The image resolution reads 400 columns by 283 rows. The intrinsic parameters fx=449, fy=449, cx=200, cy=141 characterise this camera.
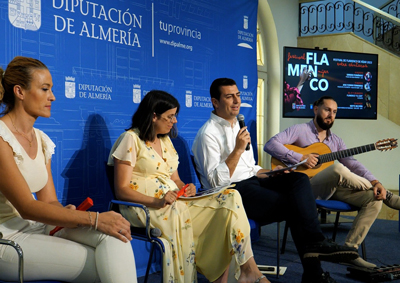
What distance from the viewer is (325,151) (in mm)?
4145

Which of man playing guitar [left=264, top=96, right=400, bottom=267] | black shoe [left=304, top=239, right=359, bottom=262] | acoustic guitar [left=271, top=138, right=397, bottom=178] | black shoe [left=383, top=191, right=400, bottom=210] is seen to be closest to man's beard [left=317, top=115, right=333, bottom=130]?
man playing guitar [left=264, top=96, right=400, bottom=267]

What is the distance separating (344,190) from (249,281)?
144 centimetres

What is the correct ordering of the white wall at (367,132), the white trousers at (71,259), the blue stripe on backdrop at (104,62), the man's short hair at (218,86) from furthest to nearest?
the white wall at (367,132)
the man's short hair at (218,86)
the blue stripe on backdrop at (104,62)
the white trousers at (71,259)

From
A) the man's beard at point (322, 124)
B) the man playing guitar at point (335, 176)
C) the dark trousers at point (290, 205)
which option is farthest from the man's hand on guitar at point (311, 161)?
the dark trousers at point (290, 205)

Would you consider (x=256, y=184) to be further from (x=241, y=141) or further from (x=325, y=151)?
(x=325, y=151)

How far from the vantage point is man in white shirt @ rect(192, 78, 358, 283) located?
8.94 feet

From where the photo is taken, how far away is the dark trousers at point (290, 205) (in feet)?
9.15

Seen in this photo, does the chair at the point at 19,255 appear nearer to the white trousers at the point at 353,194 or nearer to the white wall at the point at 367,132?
the white trousers at the point at 353,194

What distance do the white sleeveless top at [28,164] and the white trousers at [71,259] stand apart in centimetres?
9

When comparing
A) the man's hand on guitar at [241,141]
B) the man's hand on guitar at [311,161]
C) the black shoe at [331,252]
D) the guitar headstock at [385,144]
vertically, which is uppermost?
the man's hand on guitar at [241,141]

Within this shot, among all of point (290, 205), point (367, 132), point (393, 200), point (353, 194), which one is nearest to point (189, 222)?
point (290, 205)

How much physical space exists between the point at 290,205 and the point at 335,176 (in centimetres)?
87

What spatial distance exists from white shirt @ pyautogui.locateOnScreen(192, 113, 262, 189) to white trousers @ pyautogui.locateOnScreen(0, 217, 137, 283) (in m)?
1.36

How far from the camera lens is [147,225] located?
243cm
